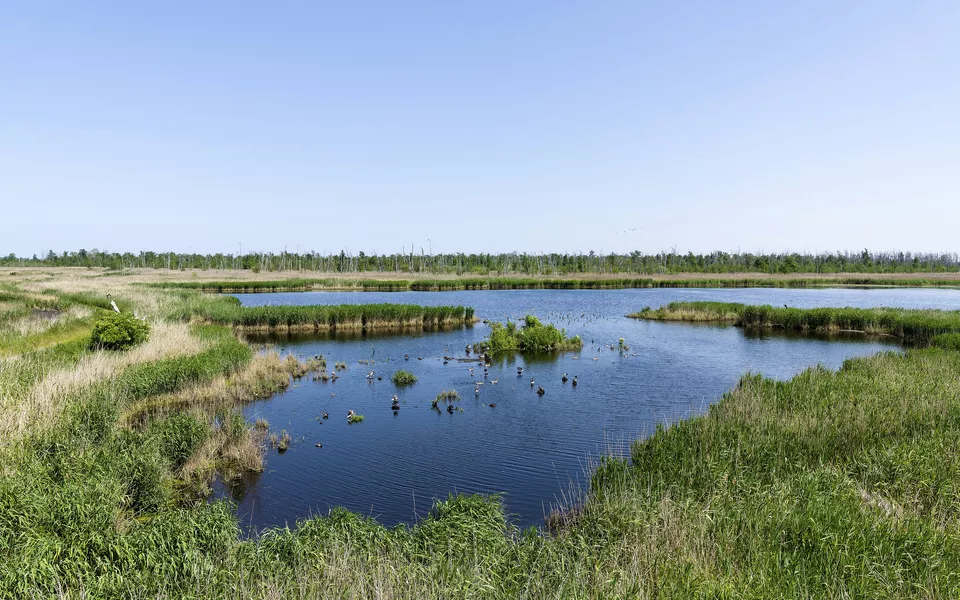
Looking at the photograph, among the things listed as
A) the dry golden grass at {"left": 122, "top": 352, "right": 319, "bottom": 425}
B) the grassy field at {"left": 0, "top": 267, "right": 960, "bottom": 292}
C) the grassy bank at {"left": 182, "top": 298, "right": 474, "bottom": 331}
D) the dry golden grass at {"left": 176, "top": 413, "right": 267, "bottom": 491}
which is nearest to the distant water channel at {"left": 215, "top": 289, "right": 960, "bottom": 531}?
the dry golden grass at {"left": 176, "top": 413, "right": 267, "bottom": 491}

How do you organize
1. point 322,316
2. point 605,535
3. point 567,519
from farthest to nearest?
point 322,316 → point 567,519 → point 605,535

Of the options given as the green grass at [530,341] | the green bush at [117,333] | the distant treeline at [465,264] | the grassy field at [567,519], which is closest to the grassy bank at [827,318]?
the green grass at [530,341]

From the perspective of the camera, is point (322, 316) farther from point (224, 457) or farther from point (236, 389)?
point (224, 457)

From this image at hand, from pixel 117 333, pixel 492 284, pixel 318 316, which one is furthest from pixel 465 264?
pixel 117 333

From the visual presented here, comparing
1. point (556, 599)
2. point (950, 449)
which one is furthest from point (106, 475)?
point (950, 449)

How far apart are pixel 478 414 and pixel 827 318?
33540 mm

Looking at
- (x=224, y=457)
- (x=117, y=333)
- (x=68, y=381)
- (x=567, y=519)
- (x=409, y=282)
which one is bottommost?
(x=224, y=457)

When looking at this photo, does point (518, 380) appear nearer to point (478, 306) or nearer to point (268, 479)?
point (268, 479)

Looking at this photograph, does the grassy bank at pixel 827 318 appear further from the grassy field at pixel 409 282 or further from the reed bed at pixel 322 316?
the grassy field at pixel 409 282

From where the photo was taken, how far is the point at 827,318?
40031 mm

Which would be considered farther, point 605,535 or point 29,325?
point 29,325

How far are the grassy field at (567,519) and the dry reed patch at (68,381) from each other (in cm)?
8

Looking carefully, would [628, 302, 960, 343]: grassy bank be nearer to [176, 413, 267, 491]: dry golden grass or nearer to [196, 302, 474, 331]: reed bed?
[196, 302, 474, 331]: reed bed

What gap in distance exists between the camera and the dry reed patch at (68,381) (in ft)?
38.4
